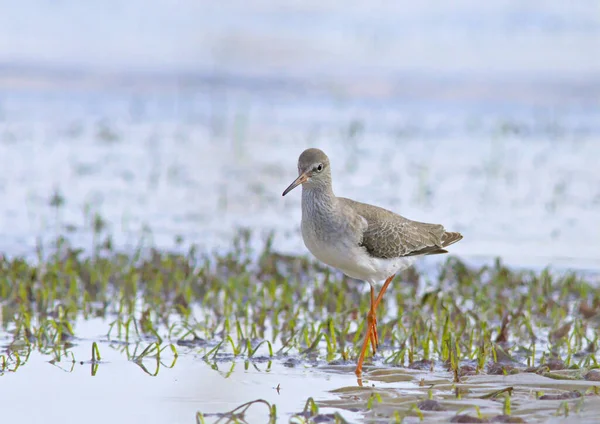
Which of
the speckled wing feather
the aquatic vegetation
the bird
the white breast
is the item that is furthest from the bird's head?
the aquatic vegetation

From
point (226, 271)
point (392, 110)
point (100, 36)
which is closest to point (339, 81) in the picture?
point (392, 110)

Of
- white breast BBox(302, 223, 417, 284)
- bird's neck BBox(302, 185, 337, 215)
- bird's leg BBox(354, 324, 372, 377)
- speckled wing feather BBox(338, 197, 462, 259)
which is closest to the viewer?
bird's leg BBox(354, 324, 372, 377)

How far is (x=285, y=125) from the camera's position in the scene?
625 inches

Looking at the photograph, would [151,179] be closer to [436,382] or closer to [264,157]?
[264,157]

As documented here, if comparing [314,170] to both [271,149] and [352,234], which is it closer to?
[352,234]

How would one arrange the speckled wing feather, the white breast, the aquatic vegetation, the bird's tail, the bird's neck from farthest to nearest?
the bird's tail < the speckled wing feather < the bird's neck < the white breast < the aquatic vegetation

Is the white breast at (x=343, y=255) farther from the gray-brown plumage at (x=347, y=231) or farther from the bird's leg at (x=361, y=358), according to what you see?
the bird's leg at (x=361, y=358)

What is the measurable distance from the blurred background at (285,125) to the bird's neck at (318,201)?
2.88 m

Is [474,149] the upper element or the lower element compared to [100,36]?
lower

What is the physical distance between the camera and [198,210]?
11.1 metres

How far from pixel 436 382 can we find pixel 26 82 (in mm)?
14536

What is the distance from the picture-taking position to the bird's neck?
22.0 ft

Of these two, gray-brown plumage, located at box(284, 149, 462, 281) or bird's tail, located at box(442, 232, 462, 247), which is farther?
bird's tail, located at box(442, 232, 462, 247)

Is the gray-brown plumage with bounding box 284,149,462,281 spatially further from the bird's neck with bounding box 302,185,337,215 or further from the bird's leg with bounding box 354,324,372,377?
the bird's leg with bounding box 354,324,372,377
